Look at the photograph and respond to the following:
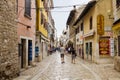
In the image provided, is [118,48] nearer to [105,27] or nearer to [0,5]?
[105,27]

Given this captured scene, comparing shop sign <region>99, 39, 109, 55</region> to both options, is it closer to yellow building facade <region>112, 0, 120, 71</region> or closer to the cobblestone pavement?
the cobblestone pavement

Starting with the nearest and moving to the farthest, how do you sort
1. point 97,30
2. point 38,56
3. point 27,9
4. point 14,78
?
point 14,78 → point 27,9 → point 97,30 → point 38,56

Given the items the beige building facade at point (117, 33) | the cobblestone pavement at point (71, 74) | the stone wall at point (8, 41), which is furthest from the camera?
the beige building facade at point (117, 33)

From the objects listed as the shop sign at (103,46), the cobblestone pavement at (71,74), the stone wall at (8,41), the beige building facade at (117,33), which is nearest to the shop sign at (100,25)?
the shop sign at (103,46)

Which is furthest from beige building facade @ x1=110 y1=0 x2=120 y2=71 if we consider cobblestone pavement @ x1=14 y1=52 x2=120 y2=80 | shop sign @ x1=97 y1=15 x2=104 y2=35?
shop sign @ x1=97 y1=15 x2=104 y2=35

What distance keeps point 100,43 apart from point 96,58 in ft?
4.54

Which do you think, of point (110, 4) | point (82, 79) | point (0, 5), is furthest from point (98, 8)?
point (0, 5)

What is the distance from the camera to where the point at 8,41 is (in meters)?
11.9

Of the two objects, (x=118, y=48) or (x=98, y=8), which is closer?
(x=118, y=48)

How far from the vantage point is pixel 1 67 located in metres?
10.8

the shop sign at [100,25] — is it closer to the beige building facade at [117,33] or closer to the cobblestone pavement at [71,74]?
the beige building facade at [117,33]

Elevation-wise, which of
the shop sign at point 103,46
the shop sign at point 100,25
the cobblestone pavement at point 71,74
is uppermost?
the shop sign at point 100,25

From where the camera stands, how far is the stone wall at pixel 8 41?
36.0 feet

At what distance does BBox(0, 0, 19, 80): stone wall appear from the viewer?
10986 mm
